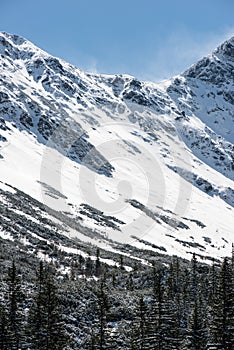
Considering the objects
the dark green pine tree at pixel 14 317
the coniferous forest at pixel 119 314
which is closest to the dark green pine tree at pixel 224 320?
the coniferous forest at pixel 119 314

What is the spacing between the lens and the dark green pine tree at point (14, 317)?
39969 mm

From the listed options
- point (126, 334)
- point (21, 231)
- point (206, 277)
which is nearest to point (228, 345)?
point (126, 334)

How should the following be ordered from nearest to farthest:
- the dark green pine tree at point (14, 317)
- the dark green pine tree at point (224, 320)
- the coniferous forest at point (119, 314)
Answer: the dark green pine tree at point (224, 320) < the coniferous forest at point (119, 314) < the dark green pine tree at point (14, 317)

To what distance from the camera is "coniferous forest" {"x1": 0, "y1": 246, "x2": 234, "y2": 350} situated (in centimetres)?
3925

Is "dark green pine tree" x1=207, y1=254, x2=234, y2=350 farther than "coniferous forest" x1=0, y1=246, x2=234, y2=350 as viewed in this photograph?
No

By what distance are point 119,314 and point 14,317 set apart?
63.4 ft

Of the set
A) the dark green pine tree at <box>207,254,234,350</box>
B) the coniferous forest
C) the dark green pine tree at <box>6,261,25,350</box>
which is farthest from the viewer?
the dark green pine tree at <box>6,261,25,350</box>

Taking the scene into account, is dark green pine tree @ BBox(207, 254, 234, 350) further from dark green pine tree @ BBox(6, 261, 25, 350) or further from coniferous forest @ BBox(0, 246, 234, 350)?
dark green pine tree @ BBox(6, 261, 25, 350)

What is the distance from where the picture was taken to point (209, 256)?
7687 inches

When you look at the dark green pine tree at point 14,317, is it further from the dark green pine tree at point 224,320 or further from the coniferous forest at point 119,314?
the dark green pine tree at point 224,320

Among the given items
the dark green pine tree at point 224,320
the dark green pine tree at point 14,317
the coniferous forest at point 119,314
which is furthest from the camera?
the dark green pine tree at point 14,317

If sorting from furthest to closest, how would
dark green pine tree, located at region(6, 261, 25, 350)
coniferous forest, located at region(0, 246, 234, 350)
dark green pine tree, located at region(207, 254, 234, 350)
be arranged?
1. dark green pine tree, located at region(6, 261, 25, 350)
2. coniferous forest, located at region(0, 246, 234, 350)
3. dark green pine tree, located at region(207, 254, 234, 350)

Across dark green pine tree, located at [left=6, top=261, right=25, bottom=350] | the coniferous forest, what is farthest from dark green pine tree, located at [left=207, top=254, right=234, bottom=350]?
dark green pine tree, located at [left=6, top=261, right=25, bottom=350]

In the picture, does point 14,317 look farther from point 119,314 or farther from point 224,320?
point 224,320
